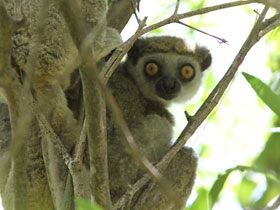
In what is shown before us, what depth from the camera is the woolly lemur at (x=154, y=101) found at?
470cm

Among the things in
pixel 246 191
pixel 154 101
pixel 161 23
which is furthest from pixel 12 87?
pixel 154 101

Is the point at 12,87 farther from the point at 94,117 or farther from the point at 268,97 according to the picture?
the point at 268,97

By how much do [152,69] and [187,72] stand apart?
0.51 m

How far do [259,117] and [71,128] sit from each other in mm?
3552

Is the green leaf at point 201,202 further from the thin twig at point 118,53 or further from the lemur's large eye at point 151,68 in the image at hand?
the lemur's large eye at point 151,68

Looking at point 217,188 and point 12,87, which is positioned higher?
point 12,87

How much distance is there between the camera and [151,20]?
701 centimetres

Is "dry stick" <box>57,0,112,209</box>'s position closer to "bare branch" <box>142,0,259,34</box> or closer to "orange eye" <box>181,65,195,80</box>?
"bare branch" <box>142,0,259,34</box>

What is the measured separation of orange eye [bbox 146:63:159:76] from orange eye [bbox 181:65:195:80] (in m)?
0.36

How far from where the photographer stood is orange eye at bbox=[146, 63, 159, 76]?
5578 mm

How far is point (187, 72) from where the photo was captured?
5848mm

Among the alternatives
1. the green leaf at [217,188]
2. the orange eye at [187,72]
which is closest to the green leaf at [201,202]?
the green leaf at [217,188]

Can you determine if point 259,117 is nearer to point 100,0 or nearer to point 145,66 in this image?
point 145,66

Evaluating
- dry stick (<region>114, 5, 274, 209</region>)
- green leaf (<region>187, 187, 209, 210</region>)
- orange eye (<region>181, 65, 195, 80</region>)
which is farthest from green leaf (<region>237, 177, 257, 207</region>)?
orange eye (<region>181, 65, 195, 80</region>)
